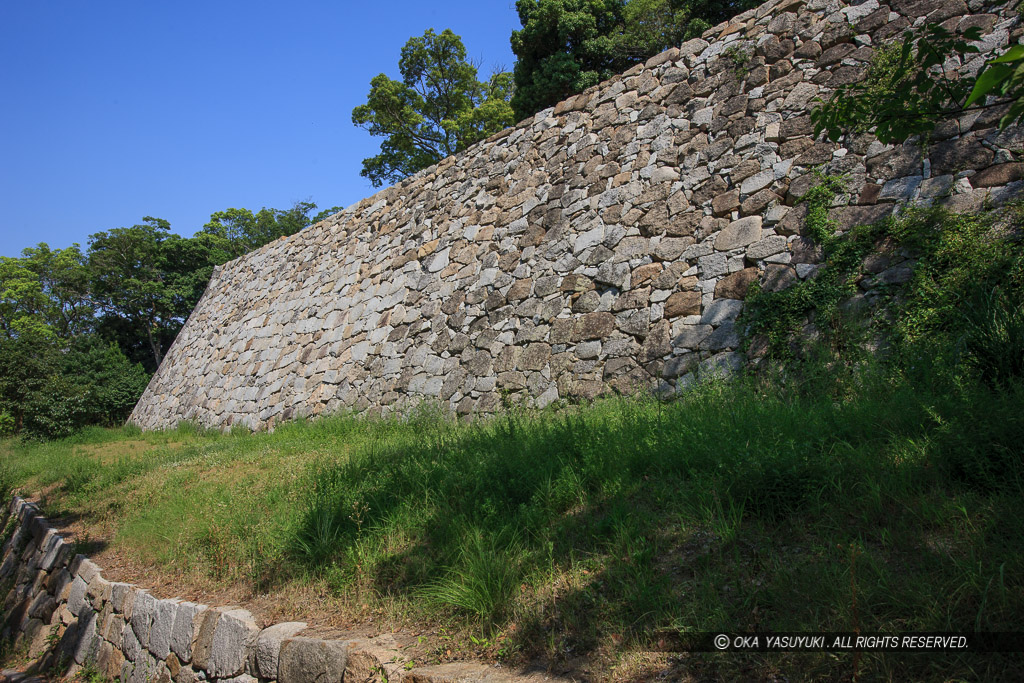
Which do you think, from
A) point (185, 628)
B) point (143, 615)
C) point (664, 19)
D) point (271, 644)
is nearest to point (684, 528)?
point (271, 644)

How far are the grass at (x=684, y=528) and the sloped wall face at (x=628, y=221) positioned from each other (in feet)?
4.87

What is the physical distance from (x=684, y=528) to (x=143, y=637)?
4.03 metres

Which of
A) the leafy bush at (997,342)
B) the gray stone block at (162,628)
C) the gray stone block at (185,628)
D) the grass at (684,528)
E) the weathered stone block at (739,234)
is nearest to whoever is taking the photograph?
the grass at (684,528)

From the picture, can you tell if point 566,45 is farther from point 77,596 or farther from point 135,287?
point 135,287

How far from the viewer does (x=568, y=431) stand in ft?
13.9

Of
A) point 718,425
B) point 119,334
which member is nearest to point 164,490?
point 718,425

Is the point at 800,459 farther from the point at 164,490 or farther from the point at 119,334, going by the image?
the point at 119,334

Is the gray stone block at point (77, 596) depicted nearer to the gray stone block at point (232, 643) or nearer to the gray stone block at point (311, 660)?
the gray stone block at point (232, 643)

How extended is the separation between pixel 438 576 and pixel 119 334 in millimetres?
28451

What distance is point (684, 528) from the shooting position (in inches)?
108

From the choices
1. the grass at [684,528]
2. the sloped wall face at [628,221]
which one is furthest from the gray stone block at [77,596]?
the sloped wall face at [628,221]

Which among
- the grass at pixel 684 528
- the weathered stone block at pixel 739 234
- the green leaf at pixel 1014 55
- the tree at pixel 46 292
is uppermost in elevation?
the tree at pixel 46 292

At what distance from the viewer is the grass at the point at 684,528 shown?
6.77 ft

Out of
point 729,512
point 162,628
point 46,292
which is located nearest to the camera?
point 729,512
